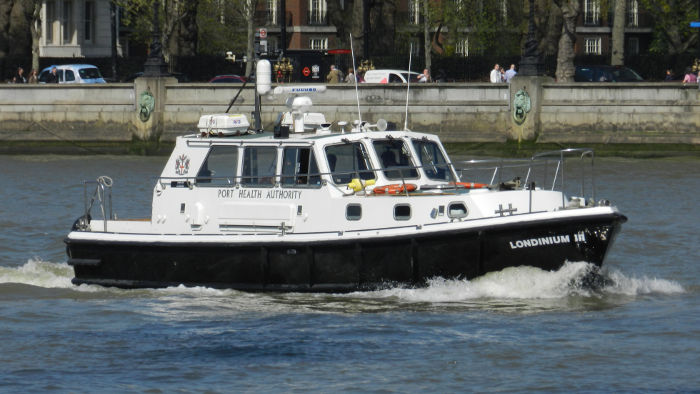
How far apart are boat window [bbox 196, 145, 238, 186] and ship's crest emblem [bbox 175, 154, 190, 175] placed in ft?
0.71

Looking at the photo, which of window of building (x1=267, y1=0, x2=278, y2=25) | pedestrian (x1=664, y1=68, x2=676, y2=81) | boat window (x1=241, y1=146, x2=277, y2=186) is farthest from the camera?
window of building (x1=267, y1=0, x2=278, y2=25)

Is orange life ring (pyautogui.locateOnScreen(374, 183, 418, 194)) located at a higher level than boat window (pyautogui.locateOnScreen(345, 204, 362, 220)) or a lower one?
higher

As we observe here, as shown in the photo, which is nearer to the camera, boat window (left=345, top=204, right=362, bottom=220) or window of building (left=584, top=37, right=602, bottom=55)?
→ boat window (left=345, top=204, right=362, bottom=220)

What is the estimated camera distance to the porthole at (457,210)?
1873 centimetres

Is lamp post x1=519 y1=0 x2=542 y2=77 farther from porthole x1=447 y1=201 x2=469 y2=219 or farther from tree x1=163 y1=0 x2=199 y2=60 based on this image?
porthole x1=447 y1=201 x2=469 y2=219

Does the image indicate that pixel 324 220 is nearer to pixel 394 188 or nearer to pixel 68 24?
pixel 394 188

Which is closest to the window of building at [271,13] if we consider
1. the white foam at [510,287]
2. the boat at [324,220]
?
the boat at [324,220]

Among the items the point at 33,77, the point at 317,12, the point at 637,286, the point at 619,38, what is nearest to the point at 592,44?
the point at 317,12

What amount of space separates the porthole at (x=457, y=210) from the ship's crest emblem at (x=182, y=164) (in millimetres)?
3953

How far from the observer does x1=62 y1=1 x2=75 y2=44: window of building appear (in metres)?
71.6

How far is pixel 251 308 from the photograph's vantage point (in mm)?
18969

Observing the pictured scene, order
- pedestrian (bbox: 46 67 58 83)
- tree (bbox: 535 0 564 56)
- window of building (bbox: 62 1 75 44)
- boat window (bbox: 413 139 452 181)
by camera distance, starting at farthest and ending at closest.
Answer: window of building (bbox: 62 1 75 44)
tree (bbox: 535 0 564 56)
pedestrian (bbox: 46 67 58 83)
boat window (bbox: 413 139 452 181)

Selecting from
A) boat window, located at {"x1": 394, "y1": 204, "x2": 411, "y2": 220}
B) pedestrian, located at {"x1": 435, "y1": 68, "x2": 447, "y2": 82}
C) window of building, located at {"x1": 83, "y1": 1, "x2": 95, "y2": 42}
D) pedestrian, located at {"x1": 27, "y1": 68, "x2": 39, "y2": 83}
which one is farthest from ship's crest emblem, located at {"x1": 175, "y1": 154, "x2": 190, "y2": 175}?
window of building, located at {"x1": 83, "y1": 1, "x2": 95, "y2": 42}

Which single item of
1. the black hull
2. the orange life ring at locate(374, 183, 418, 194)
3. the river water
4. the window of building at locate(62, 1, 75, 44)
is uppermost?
the window of building at locate(62, 1, 75, 44)
